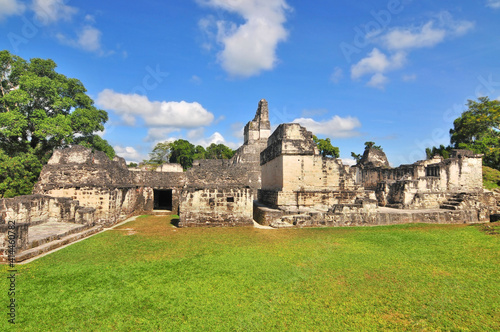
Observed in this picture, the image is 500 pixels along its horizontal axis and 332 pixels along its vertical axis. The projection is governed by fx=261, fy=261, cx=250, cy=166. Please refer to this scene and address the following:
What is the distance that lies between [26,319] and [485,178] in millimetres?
27912

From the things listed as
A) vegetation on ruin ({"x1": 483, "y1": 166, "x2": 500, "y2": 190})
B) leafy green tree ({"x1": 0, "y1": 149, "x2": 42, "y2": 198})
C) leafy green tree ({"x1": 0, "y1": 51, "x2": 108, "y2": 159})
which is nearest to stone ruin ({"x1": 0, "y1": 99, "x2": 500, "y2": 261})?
leafy green tree ({"x1": 0, "y1": 149, "x2": 42, "y2": 198})

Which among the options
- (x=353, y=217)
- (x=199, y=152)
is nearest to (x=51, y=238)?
(x=353, y=217)

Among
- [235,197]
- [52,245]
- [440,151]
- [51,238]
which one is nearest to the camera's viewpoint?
[52,245]

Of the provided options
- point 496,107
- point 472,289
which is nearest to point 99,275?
point 472,289

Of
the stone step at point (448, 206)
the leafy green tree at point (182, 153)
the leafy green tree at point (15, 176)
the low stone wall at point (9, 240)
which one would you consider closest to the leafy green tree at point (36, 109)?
the leafy green tree at point (15, 176)

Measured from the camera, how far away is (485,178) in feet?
68.5

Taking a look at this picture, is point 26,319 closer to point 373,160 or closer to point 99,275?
point 99,275

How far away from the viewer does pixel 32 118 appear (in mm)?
16062

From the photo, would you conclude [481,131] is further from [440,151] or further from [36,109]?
[36,109]

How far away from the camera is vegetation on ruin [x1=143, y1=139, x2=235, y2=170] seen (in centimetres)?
4731

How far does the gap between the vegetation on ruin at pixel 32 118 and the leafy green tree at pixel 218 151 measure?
32.9 meters

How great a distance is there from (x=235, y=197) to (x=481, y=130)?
3194cm

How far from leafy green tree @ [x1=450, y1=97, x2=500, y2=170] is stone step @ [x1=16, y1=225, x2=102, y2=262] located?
32020 mm

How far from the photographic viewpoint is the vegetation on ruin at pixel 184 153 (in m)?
47.3
